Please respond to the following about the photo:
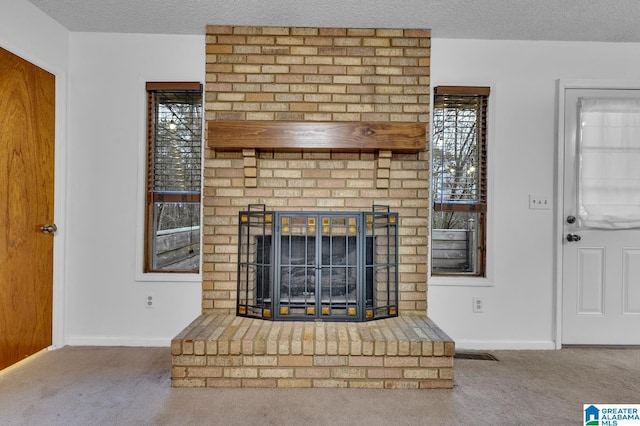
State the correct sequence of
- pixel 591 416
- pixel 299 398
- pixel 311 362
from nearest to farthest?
1. pixel 591 416
2. pixel 299 398
3. pixel 311 362

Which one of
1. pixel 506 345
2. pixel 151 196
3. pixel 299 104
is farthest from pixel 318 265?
pixel 506 345

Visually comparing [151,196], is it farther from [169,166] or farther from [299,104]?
[299,104]

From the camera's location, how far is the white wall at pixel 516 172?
9.43 feet

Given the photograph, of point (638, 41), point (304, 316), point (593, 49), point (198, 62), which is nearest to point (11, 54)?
point (198, 62)

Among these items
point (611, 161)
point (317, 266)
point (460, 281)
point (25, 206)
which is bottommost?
point (460, 281)

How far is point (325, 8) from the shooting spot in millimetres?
2502

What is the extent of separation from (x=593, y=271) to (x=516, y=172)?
920mm

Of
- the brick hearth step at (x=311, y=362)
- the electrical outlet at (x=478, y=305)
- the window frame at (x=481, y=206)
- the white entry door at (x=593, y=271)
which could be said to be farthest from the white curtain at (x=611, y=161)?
the brick hearth step at (x=311, y=362)

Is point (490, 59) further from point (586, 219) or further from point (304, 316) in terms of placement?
point (304, 316)

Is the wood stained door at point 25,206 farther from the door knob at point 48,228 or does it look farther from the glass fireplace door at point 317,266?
the glass fireplace door at point 317,266

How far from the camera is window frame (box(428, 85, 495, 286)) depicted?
2859 mm

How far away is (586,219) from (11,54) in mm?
3902

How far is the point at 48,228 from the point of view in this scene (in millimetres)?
2668

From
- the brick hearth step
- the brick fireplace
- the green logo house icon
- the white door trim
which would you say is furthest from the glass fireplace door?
the white door trim
